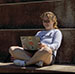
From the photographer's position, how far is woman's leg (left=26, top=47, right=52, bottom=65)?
11.0ft

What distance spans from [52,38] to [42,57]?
0.41 metres

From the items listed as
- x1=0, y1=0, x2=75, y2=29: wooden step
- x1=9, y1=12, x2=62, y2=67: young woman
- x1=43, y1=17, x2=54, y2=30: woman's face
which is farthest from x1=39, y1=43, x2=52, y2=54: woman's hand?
x1=0, y1=0, x2=75, y2=29: wooden step

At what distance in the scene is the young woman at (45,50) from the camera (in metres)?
3.39

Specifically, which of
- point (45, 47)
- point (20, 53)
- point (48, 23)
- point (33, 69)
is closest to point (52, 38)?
point (48, 23)

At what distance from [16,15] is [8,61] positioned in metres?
0.97

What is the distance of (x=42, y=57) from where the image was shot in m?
3.39

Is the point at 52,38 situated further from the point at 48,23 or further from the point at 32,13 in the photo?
the point at 32,13

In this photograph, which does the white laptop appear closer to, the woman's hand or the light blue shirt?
the woman's hand

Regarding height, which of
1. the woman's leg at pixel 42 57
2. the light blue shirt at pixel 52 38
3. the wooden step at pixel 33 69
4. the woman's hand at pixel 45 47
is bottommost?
the wooden step at pixel 33 69

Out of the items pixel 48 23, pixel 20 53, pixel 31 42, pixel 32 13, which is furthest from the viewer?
pixel 32 13

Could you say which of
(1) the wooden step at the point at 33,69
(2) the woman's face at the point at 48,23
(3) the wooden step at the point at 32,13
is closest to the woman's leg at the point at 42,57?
(1) the wooden step at the point at 33,69

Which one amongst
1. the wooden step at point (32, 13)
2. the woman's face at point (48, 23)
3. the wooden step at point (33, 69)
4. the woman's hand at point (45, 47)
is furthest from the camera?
the wooden step at point (32, 13)

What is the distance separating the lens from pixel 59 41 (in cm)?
359

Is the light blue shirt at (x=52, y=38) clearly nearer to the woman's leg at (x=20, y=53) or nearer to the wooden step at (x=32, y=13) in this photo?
the woman's leg at (x=20, y=53)
